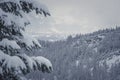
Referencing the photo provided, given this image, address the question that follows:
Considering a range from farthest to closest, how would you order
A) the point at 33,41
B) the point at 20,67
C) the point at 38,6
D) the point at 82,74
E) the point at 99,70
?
1. the point at 99,70
2. the point at 82,74
3. the point at 33,41
4. the point at 38,6
5. the point at 20,67

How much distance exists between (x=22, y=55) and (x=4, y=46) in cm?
55

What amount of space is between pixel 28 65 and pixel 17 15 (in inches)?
48.0

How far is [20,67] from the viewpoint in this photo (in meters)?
5.50

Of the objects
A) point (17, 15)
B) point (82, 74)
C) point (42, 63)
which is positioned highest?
point (17, 15)

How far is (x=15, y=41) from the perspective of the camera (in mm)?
6176

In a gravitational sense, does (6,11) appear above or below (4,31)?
above

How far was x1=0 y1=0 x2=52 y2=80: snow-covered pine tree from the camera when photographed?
5.47 metres

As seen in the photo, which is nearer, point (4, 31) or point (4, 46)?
point (4, 46)

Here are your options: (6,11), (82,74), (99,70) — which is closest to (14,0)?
(6,11)

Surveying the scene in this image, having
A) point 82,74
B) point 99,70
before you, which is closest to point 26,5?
point 82,74

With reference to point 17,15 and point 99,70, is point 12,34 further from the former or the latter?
point 99,70

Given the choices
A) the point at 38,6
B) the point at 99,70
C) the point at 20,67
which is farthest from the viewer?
the point at 99,70

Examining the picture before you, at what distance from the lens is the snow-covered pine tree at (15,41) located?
5469 millimetres

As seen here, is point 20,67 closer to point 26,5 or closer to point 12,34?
point 12,34
